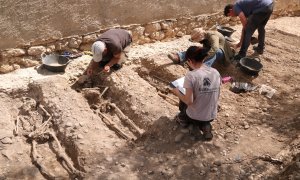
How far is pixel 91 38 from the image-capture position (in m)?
7.19

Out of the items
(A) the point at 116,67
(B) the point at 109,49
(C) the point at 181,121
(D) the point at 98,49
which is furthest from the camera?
(A) the point at 116,67

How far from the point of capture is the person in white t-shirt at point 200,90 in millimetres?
4801

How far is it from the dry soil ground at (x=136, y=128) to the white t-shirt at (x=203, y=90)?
14.3 inches

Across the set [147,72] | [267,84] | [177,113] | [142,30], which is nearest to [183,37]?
[142,30]

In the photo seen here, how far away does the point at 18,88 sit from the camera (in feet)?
20.4

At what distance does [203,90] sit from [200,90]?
40 millimetres

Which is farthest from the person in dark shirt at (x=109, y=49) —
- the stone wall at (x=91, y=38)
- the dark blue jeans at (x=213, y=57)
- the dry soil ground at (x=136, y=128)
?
the dark blue jeans at (x=213, y=57)

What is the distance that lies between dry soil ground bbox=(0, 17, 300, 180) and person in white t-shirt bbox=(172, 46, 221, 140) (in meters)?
0.29

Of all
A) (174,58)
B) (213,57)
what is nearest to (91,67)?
(174,58)

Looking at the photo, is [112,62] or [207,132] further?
[112,62]

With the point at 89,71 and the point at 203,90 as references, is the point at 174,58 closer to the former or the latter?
the point at 89,71

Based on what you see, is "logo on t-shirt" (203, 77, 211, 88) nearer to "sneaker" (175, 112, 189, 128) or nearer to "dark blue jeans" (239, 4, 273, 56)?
"sneaker" (175, 112, 189, 128)

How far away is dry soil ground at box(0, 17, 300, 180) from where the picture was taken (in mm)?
4762

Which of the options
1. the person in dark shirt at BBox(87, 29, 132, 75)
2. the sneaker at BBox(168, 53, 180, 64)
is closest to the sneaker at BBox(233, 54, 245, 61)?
the sneaker at BBox(168, 53, 180, 64)
